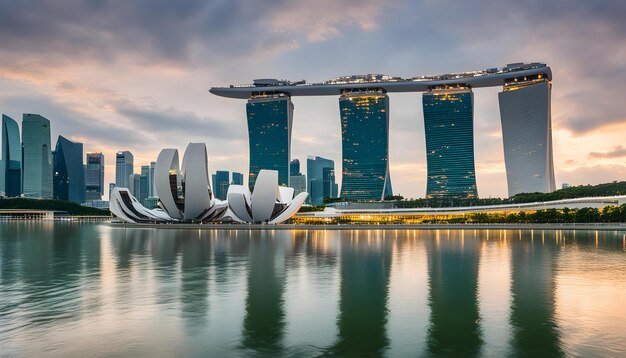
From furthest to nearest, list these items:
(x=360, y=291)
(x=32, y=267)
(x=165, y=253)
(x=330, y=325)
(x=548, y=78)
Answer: (x=548, y=78)
(x=165, y=253)
(x=32, y=267)
(x=360, y=291)
(x=330, y=325)

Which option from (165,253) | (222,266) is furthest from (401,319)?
(165,253)

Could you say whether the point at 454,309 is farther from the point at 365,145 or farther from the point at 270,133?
the point at 270,133

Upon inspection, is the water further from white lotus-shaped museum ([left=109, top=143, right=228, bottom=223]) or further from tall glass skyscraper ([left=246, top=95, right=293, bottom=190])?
tall glass skyscraper ([left=246, top=95, right=293, bottom=190])

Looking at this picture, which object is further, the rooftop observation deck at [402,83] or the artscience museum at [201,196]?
the rooftop observation deck at [402,83]

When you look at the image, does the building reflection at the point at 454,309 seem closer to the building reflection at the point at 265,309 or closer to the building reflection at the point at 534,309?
the building reflection at the point at 534,309

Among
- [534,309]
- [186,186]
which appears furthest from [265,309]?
[186,186]

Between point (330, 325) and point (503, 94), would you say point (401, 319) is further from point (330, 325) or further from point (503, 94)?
point (503, 94)

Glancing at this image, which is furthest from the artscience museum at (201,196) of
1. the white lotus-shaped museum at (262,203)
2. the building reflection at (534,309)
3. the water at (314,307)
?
the building reflection at (534,309)
